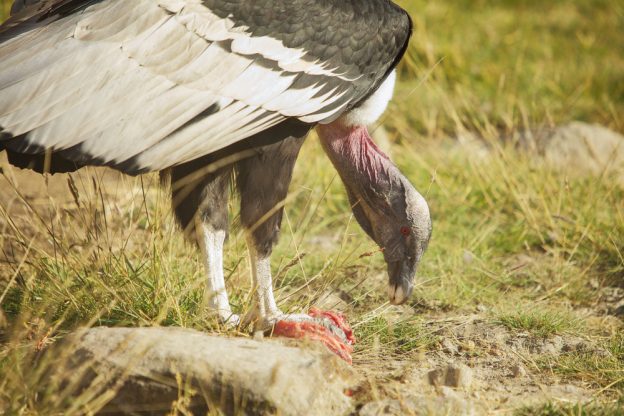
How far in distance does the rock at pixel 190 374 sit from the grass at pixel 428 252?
→ 4.2 inches

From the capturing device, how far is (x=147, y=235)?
466cm

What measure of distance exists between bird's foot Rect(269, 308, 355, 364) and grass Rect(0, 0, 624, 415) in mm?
103

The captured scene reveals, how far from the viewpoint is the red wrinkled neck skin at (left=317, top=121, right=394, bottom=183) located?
431 centimetres

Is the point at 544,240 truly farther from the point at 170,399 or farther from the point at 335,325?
the point at 170,399

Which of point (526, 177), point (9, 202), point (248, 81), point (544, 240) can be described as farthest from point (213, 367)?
Result: point (526, 177)

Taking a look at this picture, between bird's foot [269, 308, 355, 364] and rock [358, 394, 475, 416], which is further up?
rock [358, 394, 475, 416]

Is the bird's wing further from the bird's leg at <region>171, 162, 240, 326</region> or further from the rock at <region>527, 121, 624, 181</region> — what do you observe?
the rock at <region>527, 121, 624, 181</region>

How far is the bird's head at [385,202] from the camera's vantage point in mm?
4180

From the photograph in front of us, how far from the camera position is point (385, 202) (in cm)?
429

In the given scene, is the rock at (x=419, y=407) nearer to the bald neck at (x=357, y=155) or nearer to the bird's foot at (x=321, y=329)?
the bird's foot at (x=321, y=329)

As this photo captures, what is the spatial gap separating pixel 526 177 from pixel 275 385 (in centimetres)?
342

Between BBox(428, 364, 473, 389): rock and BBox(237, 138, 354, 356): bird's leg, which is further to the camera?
BBox(237, 138, 354, 356): bird's leg

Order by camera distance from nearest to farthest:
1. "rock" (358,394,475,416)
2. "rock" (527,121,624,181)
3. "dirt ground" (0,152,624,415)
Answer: "rock" (358,394,475,416) → "dirt ground" (0,152,624,415) → "rock" (527,121,624,181)

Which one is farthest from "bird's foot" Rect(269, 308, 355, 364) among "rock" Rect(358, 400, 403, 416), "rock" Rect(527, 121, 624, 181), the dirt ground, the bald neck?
"rock" Rect(527, 121, 624, 181)
